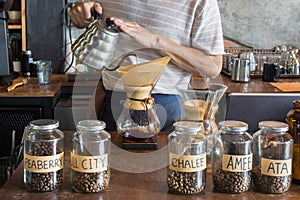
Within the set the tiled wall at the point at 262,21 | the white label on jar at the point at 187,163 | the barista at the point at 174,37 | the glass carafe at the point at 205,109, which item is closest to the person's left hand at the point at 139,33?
the barista at the point at 174,37

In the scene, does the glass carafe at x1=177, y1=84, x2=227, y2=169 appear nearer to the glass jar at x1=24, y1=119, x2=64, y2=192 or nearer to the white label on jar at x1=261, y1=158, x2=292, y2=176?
the white label on jar at x1=261, y1=158, x2=292, y2=176

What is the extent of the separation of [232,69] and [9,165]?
1.91 m

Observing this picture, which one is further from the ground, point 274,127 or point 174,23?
point 174,23

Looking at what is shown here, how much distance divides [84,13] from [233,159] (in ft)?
2.82

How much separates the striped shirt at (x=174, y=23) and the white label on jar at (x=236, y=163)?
0.76m

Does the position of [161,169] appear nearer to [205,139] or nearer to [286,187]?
[205,139]

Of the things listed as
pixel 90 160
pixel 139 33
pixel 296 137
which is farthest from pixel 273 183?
pixel 139 33

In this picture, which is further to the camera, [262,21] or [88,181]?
[262,21]

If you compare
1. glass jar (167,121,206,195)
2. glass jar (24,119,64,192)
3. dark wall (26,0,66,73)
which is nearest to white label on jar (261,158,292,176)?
glass jar (167,121,206,195)

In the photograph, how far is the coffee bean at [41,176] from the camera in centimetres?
129

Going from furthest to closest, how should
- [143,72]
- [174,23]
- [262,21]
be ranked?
[262,21] < [174,23] < [143,72]

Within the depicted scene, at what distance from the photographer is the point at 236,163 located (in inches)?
50.1

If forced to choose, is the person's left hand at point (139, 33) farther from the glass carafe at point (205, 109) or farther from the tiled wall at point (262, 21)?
the tiled wall at point (262, 21)

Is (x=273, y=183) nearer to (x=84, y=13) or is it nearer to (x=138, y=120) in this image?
(x=138, y=120)
